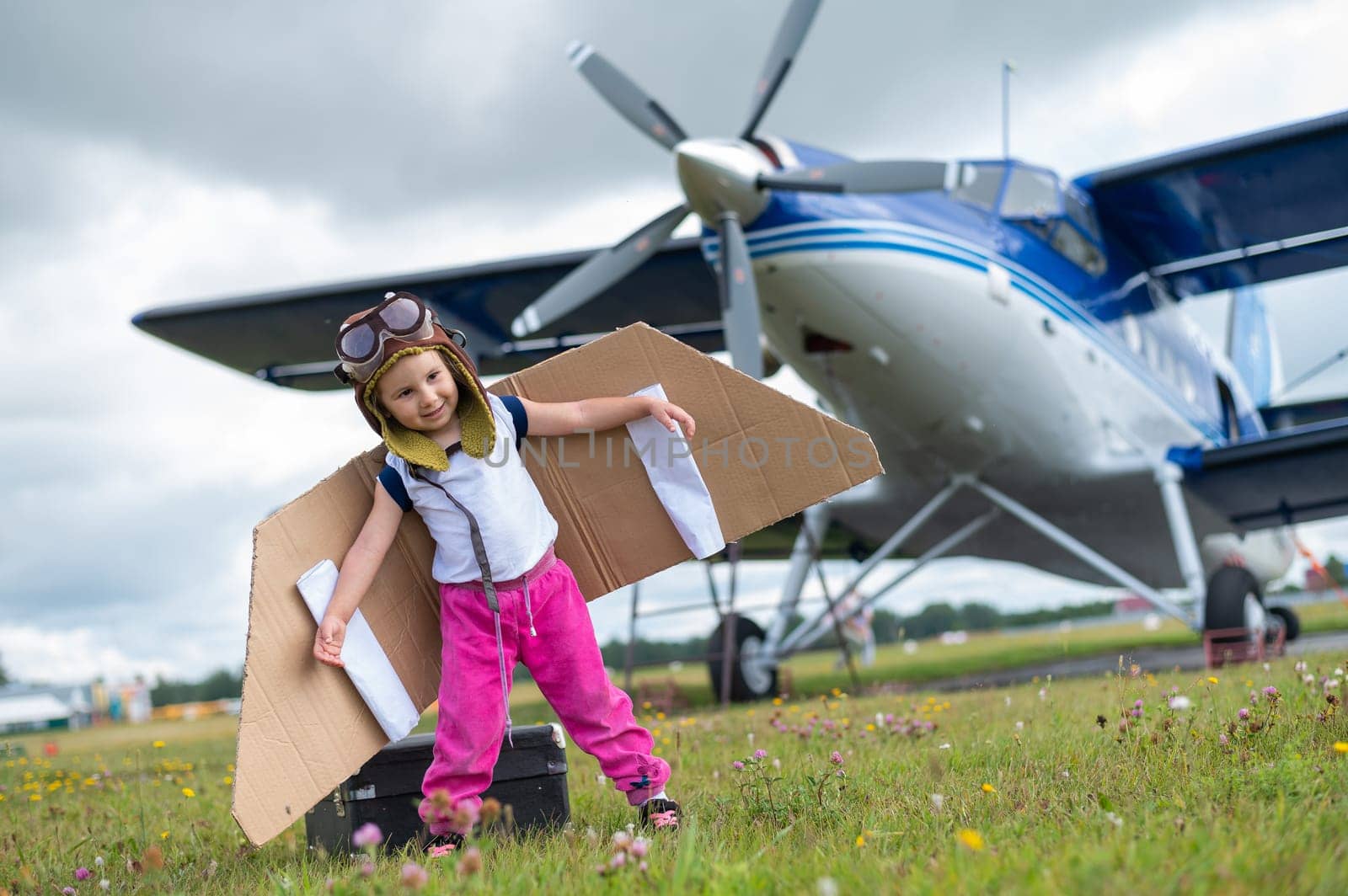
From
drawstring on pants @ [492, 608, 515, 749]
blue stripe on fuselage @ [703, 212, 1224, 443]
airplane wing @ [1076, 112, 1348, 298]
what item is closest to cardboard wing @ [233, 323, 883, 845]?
drawstring on pants @ [492, 608, 515, 749]

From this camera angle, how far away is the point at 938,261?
25.1 feet

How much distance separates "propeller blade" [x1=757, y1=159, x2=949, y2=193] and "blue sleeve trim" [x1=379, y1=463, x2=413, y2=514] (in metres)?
4.92

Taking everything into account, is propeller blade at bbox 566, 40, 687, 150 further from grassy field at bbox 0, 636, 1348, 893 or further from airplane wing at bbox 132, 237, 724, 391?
grassy field at bbox 0, 636, 1348, 893

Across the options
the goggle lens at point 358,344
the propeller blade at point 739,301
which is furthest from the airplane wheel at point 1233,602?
the goggle lens at point 358,344

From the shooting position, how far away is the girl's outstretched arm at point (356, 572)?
2492 mm

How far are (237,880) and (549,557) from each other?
103cm

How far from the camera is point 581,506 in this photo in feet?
9.33

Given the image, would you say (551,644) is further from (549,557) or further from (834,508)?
(834,508)

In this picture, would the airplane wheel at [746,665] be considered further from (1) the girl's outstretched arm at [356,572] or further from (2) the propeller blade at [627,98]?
(1) the girl's outstretched arm at [356,572]

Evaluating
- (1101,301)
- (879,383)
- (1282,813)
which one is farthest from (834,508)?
(1282,813)

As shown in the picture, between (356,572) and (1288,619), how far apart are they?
1269cm

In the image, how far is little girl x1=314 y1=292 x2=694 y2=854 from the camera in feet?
8.25

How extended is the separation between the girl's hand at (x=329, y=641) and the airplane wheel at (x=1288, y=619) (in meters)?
12.0

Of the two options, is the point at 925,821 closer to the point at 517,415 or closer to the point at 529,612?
the point at 529,612
